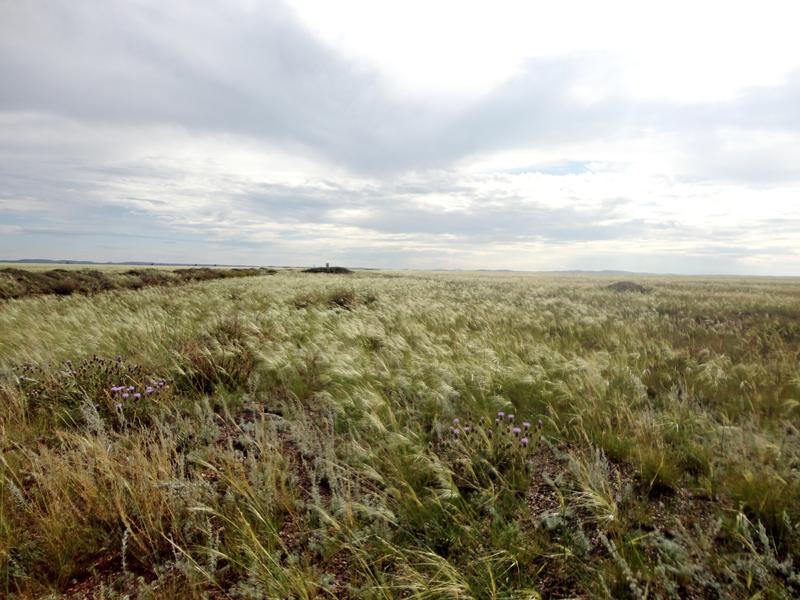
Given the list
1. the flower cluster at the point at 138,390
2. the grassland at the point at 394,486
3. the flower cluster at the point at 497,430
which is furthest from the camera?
the flower cluster at the point at 138,390

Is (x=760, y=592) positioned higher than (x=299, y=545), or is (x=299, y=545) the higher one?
(x=760, y=592)

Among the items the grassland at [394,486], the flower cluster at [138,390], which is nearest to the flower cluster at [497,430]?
the grassland at [394,486]

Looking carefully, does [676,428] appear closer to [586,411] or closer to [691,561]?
[586,411]

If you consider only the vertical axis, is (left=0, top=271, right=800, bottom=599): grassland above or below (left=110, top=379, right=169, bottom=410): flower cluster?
below

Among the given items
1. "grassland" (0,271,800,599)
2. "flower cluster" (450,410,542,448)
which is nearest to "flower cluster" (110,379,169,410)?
"grassland" (0,271,800,599)

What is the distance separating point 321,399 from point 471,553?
2803mm

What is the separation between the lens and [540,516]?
2.32m

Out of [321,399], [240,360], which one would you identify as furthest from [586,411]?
[240,360]

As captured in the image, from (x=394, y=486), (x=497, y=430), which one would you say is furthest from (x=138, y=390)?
(x=497, y=430)

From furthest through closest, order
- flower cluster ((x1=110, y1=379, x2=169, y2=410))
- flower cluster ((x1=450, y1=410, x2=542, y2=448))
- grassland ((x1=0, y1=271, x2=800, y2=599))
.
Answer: flower cluster ((x1=110, y1=379, x2=169, y2=410))
flower cluster ((x1=450, y1=410, x2=542, y2=448))
grassland ((x1=0, y1=271, x2=800, y2=599))

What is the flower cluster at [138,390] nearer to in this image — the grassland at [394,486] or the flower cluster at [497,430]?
the grassland at [394,486]

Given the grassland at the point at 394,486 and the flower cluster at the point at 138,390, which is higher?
the flower cluster at the point at 138,390

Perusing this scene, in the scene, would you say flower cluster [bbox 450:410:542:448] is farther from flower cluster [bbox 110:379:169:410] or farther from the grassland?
flower cluster [bbox 110:379:169:410]

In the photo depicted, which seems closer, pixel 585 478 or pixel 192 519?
pixel 192 519
